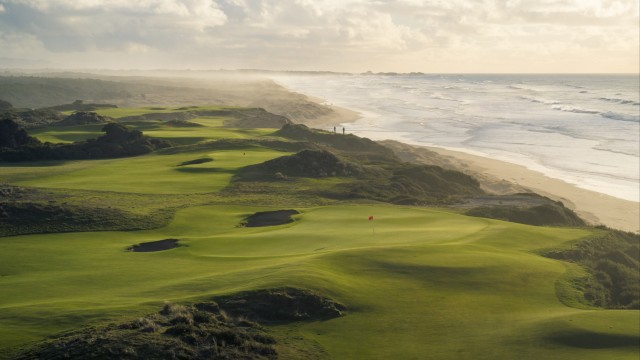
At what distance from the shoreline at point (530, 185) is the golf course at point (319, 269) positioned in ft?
34.2

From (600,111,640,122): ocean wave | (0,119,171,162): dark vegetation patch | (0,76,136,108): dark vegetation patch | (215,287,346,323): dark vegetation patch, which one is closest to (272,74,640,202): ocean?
(600,111,640,122): ocean wave

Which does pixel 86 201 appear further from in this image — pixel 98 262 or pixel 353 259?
pixel 353 259

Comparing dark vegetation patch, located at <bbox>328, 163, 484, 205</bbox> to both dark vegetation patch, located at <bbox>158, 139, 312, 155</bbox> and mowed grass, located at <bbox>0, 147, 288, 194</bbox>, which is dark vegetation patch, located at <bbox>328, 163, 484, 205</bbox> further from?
dark vegetation patch, located at <bbox>158, 139, 312, 155</bbox>

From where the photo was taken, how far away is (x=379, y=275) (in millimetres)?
21328

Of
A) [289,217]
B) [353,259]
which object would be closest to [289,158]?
[289,217]

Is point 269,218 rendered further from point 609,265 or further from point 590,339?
point 590,339

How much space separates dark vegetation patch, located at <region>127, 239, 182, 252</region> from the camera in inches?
1017

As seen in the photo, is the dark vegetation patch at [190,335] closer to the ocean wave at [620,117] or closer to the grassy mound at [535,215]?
the grassy mound at [535,215]

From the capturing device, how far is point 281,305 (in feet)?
60.3

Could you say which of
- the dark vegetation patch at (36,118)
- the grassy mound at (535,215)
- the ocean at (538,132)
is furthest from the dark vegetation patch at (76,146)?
the ocean at (538,132)

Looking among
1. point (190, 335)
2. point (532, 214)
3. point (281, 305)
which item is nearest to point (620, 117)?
point (532, 214)

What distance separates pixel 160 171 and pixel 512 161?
117ft

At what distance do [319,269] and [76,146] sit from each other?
1544 inches

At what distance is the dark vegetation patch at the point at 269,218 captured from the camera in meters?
32.4
